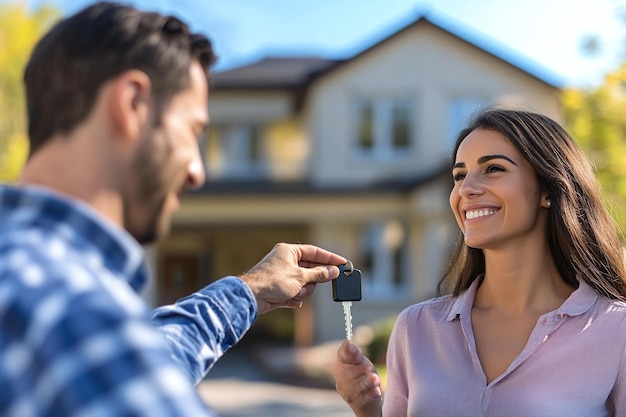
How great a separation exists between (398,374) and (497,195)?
75cm

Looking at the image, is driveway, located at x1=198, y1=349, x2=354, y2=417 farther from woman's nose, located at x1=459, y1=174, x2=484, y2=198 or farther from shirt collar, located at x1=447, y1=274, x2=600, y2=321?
woman's nose, located at x1=459, y1=174, x2=484, y2=198

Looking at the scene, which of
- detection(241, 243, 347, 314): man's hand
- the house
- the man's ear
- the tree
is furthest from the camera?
the tree

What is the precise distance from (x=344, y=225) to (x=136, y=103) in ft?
66.9

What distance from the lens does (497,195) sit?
2799mm

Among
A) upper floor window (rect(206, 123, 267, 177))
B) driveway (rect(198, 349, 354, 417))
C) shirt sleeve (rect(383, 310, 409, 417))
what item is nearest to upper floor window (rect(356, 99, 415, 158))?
upper floor window (rect(206, 123, 267, 177))

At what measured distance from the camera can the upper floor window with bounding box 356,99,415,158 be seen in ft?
70.0

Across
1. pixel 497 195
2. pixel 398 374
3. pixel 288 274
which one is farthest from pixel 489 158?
pixel 288 274

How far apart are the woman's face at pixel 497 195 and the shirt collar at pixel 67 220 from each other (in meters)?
1.98

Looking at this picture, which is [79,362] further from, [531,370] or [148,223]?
[531,370]

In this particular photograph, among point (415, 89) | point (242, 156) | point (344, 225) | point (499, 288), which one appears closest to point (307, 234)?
point (344, 225)

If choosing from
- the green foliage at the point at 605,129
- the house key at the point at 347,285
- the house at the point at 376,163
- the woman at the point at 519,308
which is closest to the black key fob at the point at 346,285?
the house key at the point at 347,285

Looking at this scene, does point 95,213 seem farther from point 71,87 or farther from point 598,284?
point 598,284

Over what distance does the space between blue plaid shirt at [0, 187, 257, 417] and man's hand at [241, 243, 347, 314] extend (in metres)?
1.16

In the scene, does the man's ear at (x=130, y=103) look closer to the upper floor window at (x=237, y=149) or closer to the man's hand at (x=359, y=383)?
the man's hand at (x=359, y=383)
